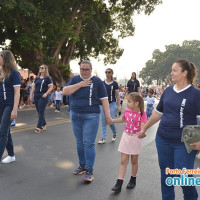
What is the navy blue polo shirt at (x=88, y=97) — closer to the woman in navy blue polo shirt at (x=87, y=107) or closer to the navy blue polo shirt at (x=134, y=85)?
the woman in navy blue polo shirt at (x=87, y=107)

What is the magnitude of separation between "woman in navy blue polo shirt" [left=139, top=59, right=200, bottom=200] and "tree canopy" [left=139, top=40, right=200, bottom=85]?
84926 millimetres

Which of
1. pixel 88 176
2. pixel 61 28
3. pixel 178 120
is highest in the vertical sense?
pixel 61 28

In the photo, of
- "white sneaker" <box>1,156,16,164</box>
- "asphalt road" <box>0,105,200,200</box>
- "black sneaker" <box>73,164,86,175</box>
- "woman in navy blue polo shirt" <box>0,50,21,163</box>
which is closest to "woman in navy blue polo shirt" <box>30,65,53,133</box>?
"asphalt road" <box>0,105,200,200</box>

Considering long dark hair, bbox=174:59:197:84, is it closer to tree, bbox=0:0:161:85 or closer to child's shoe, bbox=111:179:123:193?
child's shoe, bbox=111:179:123:193

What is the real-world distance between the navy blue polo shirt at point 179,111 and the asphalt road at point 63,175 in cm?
120

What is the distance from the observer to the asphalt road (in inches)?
134

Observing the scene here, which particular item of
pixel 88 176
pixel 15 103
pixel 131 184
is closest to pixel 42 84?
pixel 15 103

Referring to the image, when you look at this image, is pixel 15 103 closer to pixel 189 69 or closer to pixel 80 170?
pixel 80 170

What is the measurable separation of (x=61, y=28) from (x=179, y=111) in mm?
15824

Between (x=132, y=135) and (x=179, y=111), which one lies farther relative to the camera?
(x=132, y=135)

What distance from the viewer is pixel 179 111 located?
2.65 metres

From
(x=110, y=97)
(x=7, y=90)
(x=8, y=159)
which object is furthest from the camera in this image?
(x=110, y=97)

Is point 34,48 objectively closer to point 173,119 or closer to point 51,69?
point 51,69

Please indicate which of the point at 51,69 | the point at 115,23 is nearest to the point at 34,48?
the point at 51,69
